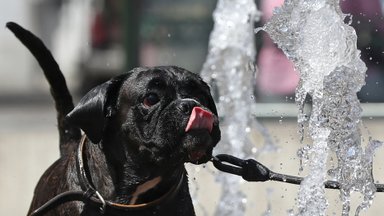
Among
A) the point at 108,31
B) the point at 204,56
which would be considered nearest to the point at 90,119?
the point at 204,56

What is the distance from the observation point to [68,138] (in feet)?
15.1

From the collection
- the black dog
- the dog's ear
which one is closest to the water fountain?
the black dog

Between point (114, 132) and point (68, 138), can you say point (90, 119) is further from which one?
point (68, 138)

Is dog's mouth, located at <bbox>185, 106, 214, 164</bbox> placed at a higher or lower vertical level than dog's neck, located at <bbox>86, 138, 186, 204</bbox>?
higher

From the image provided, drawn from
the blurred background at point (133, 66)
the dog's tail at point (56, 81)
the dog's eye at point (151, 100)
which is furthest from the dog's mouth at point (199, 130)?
the blurred background at point (133, 66)

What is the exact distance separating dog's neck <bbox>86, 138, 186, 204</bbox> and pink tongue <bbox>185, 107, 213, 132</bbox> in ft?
0.98

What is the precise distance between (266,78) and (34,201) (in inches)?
182

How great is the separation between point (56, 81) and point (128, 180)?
1.07 m

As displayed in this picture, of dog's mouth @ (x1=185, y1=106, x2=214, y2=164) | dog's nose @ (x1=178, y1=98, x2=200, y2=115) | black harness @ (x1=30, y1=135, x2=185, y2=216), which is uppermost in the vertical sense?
dog's nose @ (x1=178, y1=98, x2=200, y2=115)

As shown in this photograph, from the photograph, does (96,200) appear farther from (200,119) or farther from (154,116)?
(200,119)

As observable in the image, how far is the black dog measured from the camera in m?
3.48

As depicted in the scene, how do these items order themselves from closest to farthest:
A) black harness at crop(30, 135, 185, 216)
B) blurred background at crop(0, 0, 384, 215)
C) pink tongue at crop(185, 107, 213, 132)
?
1. pink tongue at crop(185, 107, 213, 132)
2. black harness at crop(30, 135, 185, 216)
3. blurred background at crop(0, 0, 384, 215)

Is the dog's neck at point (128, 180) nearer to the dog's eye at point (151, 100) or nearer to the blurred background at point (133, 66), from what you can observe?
the dog's eye at point (151, 100)

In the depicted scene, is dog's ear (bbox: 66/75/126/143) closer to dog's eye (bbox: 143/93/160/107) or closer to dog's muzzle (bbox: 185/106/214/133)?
dog's eye (bbox: 143/93/160/107)
